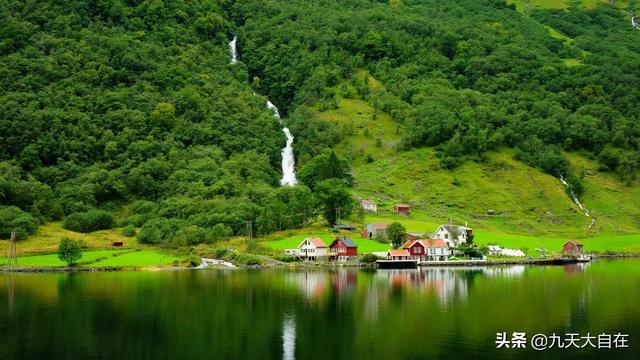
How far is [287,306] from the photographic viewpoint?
219 feet

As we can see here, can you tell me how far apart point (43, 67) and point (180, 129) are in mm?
37697

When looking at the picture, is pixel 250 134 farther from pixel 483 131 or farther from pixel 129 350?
pixel 129 350

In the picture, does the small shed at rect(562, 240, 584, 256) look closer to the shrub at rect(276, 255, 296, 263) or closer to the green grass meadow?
the shrub at rect(276, 255, 296, 263)

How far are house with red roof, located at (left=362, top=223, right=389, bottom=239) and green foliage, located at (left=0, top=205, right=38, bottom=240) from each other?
5805cm

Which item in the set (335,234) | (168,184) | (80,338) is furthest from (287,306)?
(168,184)

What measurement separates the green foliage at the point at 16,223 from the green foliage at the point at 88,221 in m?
6.90

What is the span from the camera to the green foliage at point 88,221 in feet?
452

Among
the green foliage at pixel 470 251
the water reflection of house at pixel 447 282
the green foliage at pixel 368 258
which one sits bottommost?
the water reflection of house at pixel 447 282

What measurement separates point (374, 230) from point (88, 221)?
171ft

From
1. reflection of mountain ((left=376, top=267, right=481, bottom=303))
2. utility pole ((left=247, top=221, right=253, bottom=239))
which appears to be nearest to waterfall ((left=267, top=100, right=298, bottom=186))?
utility pole ((left=247, top=221, right=253, bottom=239))

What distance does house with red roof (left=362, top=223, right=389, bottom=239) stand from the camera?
437 feet

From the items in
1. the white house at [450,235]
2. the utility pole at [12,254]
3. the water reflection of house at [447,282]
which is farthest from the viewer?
the white house at [450,235]

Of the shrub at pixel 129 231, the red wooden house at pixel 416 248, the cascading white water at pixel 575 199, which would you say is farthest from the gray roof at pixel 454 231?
the shrub at pixel 129 231

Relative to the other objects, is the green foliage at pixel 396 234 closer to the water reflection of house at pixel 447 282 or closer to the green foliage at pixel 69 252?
the water reflection of house at pixel 447 282
